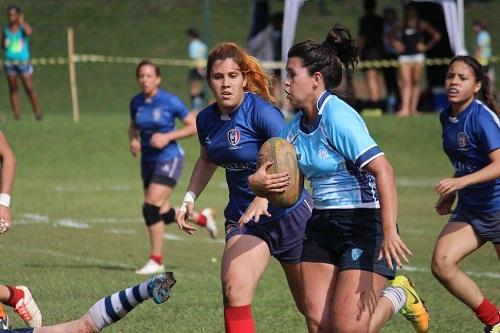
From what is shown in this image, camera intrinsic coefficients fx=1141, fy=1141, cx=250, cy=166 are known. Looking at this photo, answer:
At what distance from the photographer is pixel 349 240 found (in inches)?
251

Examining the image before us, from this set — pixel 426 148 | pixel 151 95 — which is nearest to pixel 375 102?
pixel 426 148

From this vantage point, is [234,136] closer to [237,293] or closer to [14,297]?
[237,293]

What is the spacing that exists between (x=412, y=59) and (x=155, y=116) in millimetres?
10634

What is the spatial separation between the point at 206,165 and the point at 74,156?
13623 mm

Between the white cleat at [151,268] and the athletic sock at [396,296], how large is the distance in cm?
435

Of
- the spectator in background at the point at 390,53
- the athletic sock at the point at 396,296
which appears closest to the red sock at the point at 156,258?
the athletic sock at the point at 396,296

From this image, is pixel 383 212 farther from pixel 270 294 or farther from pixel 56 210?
pixel 56 210

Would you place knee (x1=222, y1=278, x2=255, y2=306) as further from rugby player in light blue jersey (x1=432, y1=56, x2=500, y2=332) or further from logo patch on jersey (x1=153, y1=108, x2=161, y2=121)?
logo patch on jersey (x1=153, y1=108, x2=161, y2=121)

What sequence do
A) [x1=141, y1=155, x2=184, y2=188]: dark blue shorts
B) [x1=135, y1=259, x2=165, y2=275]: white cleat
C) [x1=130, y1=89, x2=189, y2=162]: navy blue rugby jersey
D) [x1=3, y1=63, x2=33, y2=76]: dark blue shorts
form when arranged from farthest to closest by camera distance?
[x1=3, y1=63, x2=33, y2=76]: dark blue shorts, [x1=130, y1=89, x2=189, y2=162]: navy blue rugby jersey, [x1=141, y1=155, x2=184, y2=188]: dark blue shorts, [x1=135, y1=259, x2=165, y2=275]: white cleat

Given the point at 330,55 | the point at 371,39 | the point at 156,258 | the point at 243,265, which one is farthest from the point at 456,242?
the point at 371,39

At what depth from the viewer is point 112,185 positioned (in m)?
19.0

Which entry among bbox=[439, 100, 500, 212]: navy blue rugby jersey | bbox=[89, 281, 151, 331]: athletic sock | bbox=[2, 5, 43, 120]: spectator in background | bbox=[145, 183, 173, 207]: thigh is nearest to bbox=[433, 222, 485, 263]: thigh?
bbox=[439, 100, 500, 212]: navy blue rugby jersey

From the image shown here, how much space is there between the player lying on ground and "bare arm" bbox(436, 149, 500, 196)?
6.71 ft

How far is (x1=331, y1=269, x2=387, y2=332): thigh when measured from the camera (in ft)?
20.4
